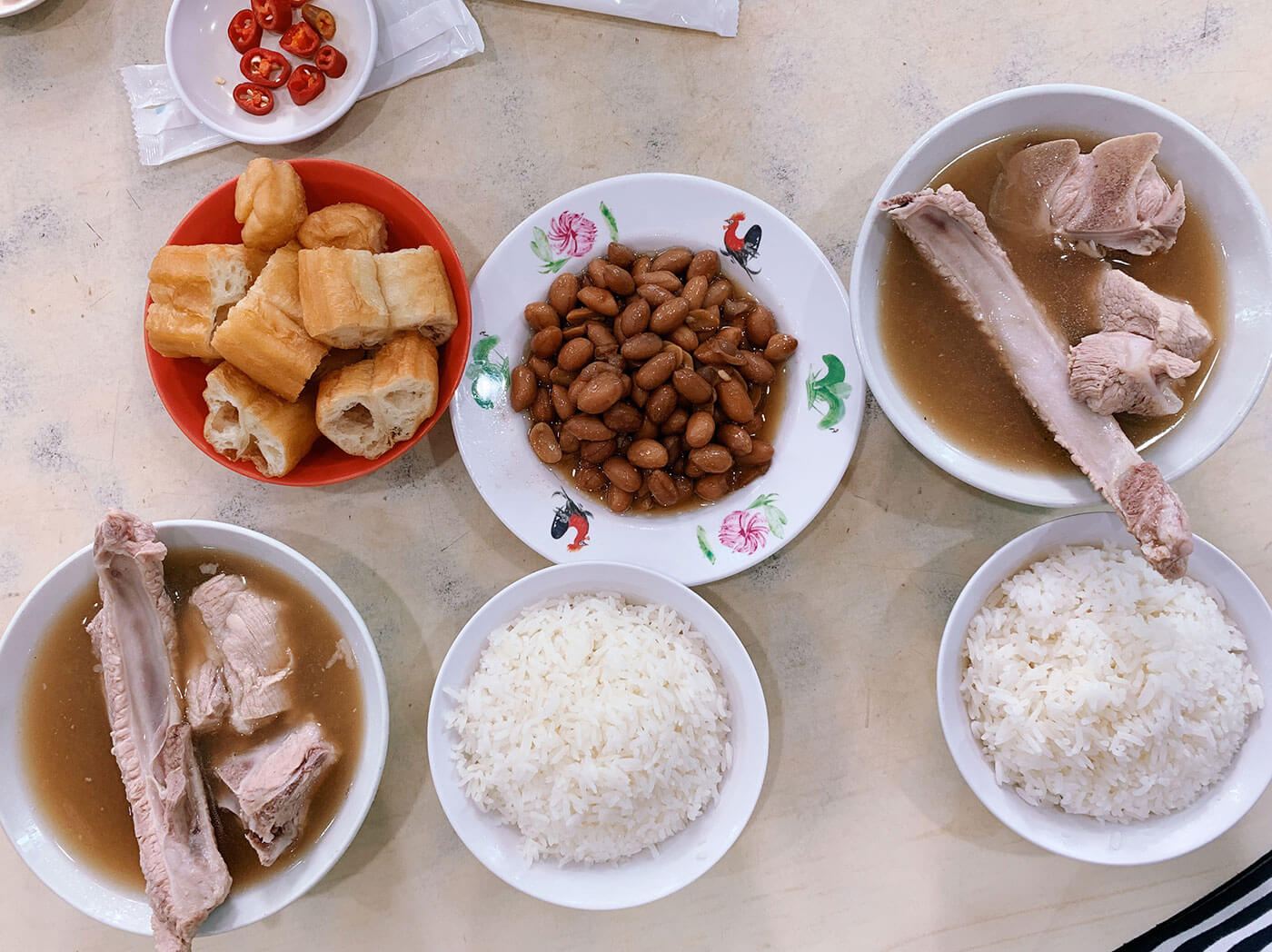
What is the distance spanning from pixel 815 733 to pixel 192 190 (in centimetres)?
227

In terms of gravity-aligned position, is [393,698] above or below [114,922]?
above

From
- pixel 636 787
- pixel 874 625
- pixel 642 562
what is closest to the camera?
pixel 636 787

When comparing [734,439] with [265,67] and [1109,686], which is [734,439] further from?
[265,67]

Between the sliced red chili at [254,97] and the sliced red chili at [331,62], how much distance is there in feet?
0.50

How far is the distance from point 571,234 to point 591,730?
1223mm

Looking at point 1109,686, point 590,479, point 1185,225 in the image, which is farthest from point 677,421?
point 1185,225

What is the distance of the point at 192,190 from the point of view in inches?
91.4

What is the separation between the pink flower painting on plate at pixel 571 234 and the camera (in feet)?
6.98

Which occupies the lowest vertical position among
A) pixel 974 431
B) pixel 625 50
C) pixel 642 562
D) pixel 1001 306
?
pixel 642 562

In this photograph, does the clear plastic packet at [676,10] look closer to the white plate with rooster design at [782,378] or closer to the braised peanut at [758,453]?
the white plate with rooster design at [782,378]

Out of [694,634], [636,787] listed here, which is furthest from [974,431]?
[636,787]

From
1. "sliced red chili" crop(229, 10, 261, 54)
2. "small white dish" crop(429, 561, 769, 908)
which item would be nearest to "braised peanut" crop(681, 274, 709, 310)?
"small white dish" crop(429, 561, 769, 908)

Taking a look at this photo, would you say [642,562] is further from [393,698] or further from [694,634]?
[393,698]

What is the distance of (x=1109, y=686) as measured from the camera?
6.61 feet
